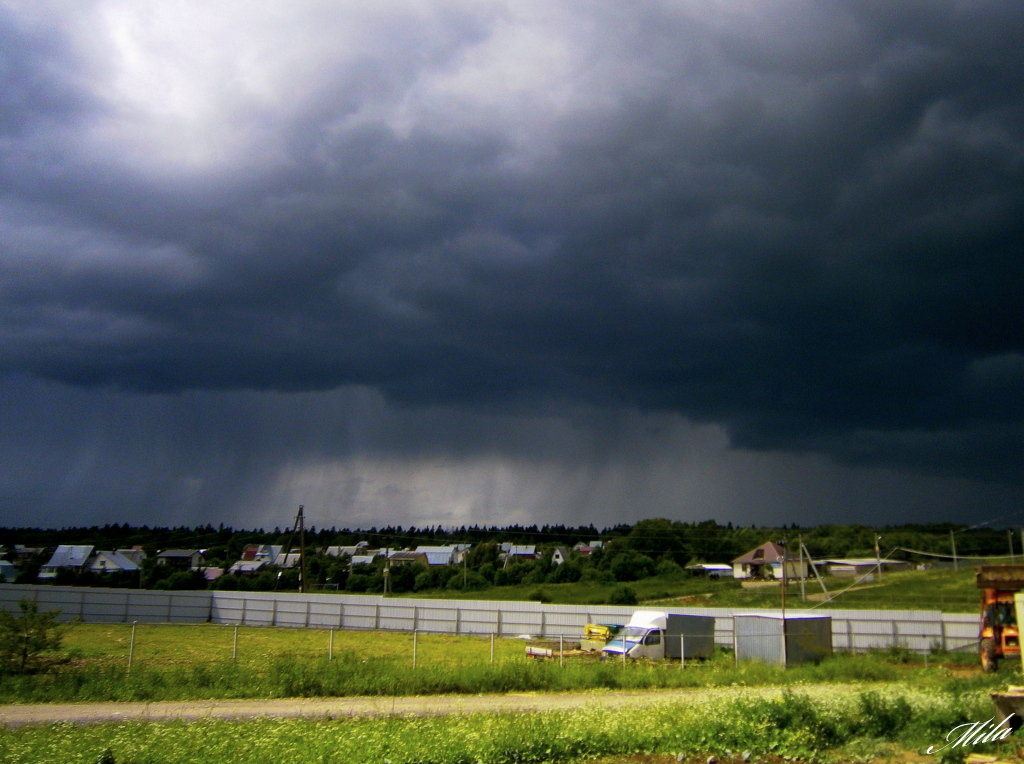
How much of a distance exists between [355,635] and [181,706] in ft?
114

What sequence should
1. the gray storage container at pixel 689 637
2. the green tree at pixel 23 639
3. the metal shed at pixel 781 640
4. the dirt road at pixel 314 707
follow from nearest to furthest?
the dirt road at pixel 314 707 → the green tree at pixel 23 639 → the metal shed at pixel 781 640 → the gray storage container at pixel 689 637

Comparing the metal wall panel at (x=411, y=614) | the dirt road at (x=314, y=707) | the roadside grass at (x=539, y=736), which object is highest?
the roadside grass at (x=539, y=736)

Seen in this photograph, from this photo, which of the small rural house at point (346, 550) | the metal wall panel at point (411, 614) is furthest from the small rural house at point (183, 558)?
the metal wall panel at point (411, 614)

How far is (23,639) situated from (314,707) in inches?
428

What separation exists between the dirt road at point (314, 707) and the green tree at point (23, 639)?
4.75m

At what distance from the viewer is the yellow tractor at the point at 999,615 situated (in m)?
32.4

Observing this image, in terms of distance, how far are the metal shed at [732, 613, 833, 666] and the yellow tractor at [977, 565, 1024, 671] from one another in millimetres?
6477

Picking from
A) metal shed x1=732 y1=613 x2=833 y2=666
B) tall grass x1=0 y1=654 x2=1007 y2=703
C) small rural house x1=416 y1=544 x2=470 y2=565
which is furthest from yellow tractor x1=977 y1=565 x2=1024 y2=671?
small rural house x1=416 y1=544 x2=470 y2=565

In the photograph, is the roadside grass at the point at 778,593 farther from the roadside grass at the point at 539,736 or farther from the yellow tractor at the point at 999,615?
the roadside grass at the point at 539,736

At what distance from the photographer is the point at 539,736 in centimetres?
1373

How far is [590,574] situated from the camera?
324 feet

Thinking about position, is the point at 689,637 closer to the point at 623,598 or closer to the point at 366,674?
the point at 366,674

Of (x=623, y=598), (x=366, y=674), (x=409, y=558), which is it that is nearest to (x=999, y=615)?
(x=366, y=674)

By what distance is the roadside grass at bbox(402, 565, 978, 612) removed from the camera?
209 feet
